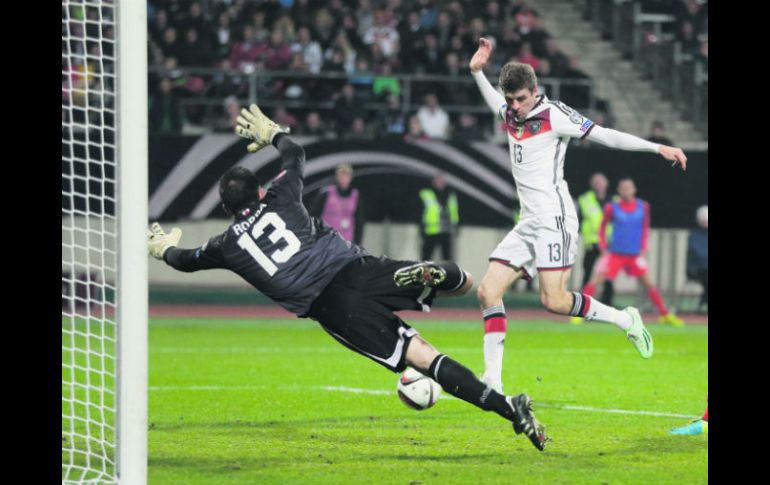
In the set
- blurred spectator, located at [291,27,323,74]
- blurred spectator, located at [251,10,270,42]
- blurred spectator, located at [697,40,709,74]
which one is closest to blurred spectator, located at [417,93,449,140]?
blurred spectator, located at [291,27,323,74]

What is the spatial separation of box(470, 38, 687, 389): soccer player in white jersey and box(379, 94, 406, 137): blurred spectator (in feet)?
40.0

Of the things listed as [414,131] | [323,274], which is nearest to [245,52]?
[414,131]

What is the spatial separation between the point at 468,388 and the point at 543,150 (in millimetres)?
2465

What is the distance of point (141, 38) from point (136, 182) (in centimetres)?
77

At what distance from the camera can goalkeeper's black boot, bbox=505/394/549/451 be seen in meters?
7.55

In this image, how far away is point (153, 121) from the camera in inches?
832

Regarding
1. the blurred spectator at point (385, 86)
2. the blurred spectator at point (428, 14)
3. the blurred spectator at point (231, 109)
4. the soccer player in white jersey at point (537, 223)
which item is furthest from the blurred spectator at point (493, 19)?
the soccer player in white jersey at point (537, 223)

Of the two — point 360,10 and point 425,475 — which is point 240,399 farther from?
point 360,10

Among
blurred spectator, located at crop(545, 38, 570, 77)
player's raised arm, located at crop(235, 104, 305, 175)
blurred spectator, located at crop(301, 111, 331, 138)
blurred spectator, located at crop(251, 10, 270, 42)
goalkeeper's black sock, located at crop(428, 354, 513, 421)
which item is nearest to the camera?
goalkeeper's black sock, located at crop(428, 354, 513, 421)

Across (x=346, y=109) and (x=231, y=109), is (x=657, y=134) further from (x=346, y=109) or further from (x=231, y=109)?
(x=231, y=109)

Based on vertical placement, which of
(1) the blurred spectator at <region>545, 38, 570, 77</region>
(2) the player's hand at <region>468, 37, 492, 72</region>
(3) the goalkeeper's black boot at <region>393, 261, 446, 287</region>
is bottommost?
(3) the goalkeeper's black boot at <region>393, 261, 446, 287</region>

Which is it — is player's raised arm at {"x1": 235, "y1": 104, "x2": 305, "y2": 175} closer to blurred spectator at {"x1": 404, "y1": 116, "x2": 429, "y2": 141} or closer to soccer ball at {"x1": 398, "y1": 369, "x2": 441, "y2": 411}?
soccer ball at {"x1": 398, "y1": 369, "x2": 441, "y2": 411}
